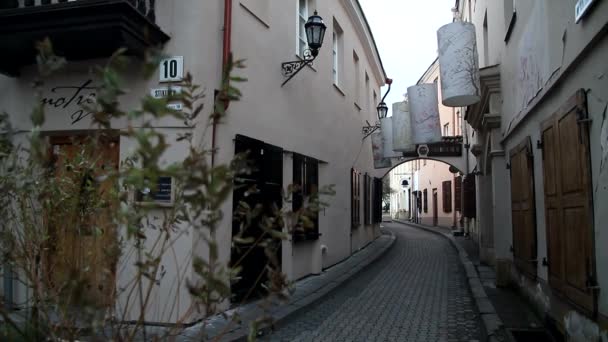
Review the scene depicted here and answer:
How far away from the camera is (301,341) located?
5.38 meters

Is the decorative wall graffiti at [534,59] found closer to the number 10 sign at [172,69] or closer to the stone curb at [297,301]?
the stone curb at [297,301]

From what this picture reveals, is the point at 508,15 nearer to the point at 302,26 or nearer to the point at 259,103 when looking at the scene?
the point at 302,26

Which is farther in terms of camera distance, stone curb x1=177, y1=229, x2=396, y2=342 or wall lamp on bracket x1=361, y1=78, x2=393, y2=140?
wall lamp on bracket x1=361, y1=78, x2=393, y2=140

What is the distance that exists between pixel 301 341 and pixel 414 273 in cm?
→ 583

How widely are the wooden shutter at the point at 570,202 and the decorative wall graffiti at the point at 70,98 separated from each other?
4889 mm

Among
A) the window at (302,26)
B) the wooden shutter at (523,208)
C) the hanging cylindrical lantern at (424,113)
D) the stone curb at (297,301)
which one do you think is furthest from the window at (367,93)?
the wooden shutter at (523,208)

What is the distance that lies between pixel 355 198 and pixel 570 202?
9227 mm

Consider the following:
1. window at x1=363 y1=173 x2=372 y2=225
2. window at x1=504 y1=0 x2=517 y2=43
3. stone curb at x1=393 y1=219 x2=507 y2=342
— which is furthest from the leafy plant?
window at x1=363 y1=173 x2=372 y2=225

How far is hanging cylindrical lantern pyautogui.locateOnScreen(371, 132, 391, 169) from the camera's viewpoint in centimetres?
1477

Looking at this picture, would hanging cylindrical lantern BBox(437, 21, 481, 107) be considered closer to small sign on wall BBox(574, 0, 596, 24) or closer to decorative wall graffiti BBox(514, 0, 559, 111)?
decorative wall graffiti BBox(514, 0, 559, 111)

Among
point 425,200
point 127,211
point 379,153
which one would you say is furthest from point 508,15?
point 425,200

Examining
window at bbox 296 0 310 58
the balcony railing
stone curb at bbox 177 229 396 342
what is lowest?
stone curb at bbox 177 229 396 342

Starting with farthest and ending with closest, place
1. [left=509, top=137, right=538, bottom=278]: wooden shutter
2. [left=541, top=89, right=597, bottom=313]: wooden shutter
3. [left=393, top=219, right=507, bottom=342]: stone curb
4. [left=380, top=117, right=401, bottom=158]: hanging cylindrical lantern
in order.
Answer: [left=380, top=117, right=401, bottom=158]: hanging cylindrical lantern < [left=509, top=137, right=538, bottom=278]: wooden shutter < [left=393, top=219, right=507, bottom=342]: stone curb < [left=541, top=89, right=597, bottom=313]: wooden shutter

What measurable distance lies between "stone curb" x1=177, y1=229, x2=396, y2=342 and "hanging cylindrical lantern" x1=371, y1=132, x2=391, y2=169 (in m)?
2.52
